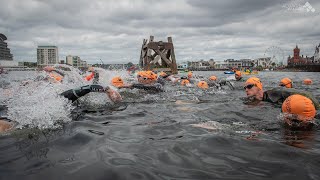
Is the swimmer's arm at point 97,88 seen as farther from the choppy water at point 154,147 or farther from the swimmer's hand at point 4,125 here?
the swimmer's hand at point 4,125

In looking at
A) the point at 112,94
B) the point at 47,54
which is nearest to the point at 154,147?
the point at 112,94

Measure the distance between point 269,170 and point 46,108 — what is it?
5037 millimetres

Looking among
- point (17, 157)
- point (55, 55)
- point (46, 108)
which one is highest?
point (55, 55)

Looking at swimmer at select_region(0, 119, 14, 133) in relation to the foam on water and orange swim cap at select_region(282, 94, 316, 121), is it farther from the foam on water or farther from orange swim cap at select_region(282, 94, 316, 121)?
orange swim cap at select_region(282, 94, 316, 121)

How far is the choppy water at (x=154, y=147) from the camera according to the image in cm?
347

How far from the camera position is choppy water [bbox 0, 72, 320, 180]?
11.4ft

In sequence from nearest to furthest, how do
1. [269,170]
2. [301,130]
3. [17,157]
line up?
1. [269,170]
2. [17,157]
3. [301,130]

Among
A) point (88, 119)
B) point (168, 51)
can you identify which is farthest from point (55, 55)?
point (88, 119)

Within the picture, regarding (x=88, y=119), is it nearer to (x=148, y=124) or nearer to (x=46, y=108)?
(x=46, y=108)

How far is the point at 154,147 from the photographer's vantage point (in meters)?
4.57

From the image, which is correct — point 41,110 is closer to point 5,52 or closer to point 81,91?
point 81,91

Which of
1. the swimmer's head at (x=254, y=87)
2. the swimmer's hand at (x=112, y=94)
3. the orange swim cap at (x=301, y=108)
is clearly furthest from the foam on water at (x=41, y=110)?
the swimmer's head at (x=254, y=87)

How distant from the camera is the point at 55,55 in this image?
35438 mm

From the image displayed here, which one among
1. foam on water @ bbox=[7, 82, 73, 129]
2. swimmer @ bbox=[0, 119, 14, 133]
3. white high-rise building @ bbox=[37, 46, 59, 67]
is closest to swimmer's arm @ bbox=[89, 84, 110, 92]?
foam on water @ bbox=[7, 82, 73, 129]
